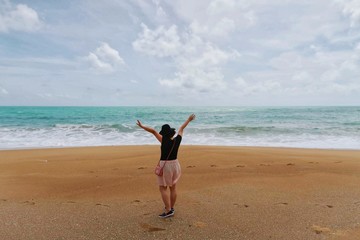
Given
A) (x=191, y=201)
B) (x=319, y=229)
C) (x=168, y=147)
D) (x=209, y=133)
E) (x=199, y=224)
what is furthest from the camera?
(x=209, y=133)

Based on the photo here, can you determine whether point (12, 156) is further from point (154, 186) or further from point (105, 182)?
point (154, 186)

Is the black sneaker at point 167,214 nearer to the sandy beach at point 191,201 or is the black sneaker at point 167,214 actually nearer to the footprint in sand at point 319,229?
the sandy beach at point 191,201

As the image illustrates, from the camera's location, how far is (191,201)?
18.7 ft

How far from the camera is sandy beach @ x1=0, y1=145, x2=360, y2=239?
171 inches

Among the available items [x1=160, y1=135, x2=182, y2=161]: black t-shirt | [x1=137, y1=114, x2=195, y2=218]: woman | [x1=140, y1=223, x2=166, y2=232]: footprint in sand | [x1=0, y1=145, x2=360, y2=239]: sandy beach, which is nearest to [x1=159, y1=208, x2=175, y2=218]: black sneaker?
[x1=137, y1=114, x2=195, y2=218]: woman

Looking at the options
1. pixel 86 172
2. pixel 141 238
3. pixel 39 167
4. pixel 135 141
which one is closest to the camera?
pixel 141 238

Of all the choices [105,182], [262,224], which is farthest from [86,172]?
[262,224]

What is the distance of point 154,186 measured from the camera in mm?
6789

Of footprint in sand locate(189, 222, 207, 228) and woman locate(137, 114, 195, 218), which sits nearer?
footprint in sand locate(189, 222, 207, 228)

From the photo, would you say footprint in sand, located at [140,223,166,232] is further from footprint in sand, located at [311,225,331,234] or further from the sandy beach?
footprint in sand, located at [311,225,331,234]

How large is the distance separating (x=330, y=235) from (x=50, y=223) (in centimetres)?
444

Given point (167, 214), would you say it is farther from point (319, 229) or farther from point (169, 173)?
point (319, 229)

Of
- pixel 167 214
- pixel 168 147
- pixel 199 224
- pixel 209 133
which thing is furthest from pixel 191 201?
pixel 209 133

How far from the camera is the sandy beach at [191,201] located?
4332 mm
